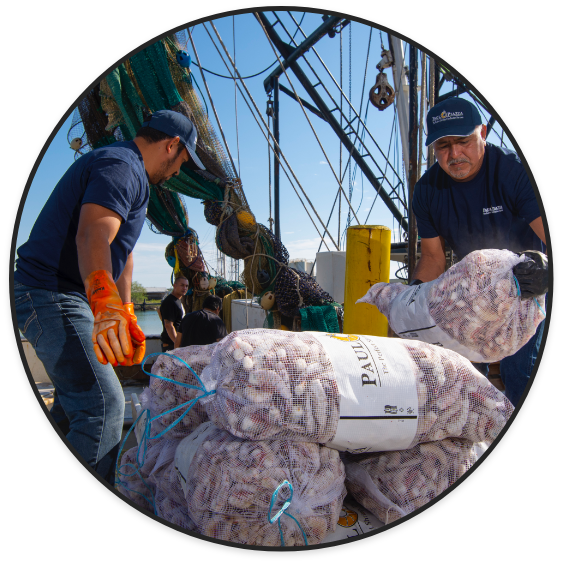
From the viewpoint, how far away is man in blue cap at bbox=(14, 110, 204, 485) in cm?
111

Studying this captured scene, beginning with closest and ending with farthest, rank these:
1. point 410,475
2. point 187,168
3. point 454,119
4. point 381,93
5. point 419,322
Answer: point 410,475 → point 419,322 → point 454,119 → point 187,168 → point 381,93

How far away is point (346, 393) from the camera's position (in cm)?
96

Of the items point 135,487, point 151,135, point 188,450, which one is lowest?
point 135,487

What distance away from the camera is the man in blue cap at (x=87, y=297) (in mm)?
1105

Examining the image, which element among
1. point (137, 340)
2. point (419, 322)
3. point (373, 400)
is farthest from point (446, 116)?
point (137, 340)

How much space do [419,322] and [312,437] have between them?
Answer: 2.02 ft

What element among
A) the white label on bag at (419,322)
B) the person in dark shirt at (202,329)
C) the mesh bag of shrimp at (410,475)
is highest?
the white label on bag at (419,322)

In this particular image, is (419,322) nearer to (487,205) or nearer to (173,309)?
(487,205)

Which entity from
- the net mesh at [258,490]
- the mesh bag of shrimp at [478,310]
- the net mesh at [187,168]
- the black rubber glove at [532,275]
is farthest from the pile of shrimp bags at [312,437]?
the net mesh at [187,168]

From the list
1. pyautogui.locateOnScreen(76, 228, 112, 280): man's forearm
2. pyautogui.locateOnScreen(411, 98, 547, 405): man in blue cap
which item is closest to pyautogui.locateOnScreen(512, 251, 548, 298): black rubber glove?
pyautogui.locateOnScreen(411, 98, 547, 405): man in blue cap

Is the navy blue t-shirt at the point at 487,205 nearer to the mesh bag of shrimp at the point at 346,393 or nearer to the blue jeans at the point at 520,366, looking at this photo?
the blue jeans at the point at 520,366

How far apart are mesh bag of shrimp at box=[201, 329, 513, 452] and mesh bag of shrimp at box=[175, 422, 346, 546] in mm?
47

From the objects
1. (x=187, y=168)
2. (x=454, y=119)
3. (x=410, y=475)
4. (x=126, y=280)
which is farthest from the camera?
(x=187, y=168)

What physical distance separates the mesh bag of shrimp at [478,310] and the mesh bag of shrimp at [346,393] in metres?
0.20
